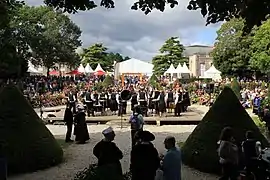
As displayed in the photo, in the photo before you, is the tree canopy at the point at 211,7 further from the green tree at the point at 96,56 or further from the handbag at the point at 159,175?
the green tree at the point at 96,56

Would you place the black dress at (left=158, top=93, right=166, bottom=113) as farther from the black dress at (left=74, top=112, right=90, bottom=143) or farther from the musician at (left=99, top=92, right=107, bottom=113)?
the black dress at (left=74, top=112, right=90, bottom=143)

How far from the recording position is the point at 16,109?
1442 centimetres

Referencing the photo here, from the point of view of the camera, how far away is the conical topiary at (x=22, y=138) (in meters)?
13.4

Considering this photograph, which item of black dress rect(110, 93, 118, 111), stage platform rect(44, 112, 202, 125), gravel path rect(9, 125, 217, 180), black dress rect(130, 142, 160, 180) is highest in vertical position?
black dress rect(110, 93, 118, 111)

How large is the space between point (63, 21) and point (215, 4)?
67109 mm

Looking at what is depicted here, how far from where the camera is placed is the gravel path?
13055 millimetres

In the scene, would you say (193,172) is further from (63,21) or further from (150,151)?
(63,21)

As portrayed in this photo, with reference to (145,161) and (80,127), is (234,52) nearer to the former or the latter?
(80,127)

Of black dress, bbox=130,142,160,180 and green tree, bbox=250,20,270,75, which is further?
green tree, bbox=250,20,270,75

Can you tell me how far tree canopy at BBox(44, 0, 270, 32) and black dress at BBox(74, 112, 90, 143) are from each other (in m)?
8.08

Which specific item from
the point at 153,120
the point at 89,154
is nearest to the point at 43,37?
the point at 153,120

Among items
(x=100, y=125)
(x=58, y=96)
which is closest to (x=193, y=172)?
(x=100, y=125)

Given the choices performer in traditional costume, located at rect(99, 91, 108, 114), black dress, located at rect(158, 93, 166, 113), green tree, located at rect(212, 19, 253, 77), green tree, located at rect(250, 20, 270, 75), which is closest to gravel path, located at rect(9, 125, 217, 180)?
black dress, located at rect(158, 93, 166, 113)

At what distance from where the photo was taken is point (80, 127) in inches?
760
